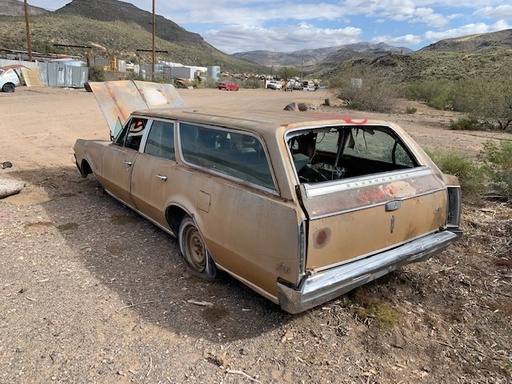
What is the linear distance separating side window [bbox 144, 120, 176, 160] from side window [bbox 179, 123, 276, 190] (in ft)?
0.64

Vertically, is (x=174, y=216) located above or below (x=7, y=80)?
below

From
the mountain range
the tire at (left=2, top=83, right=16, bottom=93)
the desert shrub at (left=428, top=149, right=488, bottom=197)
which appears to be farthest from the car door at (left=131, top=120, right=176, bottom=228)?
the mountain range

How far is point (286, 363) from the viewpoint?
268 centimetres

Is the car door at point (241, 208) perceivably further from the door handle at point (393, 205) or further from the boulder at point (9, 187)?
the boulder at point (9, 187)

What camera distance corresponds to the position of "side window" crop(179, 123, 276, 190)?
3.00m

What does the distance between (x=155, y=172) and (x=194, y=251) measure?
0.91m

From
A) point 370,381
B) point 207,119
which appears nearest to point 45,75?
point 207,119

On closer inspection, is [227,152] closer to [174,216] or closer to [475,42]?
[174,216]

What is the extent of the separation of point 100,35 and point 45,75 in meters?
49.4

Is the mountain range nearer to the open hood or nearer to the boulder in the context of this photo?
the open hood

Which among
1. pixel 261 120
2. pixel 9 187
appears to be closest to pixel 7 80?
pixel 9 187

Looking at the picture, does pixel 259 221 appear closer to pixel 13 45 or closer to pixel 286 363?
pixel 286 363

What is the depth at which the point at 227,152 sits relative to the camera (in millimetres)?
3377

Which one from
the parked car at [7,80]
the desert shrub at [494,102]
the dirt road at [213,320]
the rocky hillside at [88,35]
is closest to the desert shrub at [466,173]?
the dirt road at [213,320]
